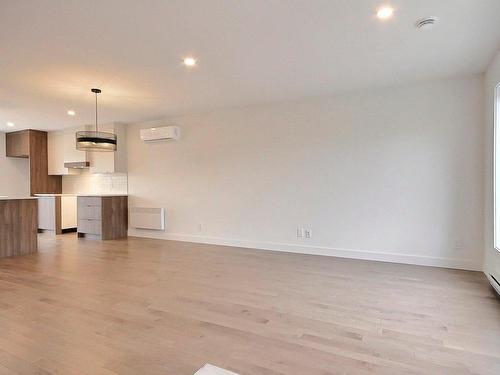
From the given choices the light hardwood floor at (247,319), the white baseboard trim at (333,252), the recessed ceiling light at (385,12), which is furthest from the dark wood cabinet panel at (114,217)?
the recessed ceiling light at (385,12)

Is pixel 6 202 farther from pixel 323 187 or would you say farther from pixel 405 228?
pixel 405 228

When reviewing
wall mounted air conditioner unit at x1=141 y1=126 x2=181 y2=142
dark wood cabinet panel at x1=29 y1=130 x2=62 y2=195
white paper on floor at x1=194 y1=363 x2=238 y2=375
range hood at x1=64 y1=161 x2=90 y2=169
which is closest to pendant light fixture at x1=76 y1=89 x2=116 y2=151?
wall mounted air conditioner unit at x1=141 y1=126 x2=181 y2=142

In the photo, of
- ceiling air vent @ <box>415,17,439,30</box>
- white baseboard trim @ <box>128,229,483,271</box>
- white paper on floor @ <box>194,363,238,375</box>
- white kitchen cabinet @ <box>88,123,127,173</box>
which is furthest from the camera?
white kitchen cabinet @ <box>88,123,127,173</box>

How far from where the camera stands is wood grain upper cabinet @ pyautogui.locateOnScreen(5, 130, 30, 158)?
7.39 m

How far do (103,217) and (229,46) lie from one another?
4772 millimetres

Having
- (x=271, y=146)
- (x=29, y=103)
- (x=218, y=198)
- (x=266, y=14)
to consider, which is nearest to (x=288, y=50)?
(x=266, y=14)

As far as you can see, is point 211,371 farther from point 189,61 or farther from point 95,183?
point 95,183

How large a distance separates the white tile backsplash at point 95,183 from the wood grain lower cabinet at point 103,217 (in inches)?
15.8

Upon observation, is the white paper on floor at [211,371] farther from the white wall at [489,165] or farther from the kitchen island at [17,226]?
the kitchen island at [17,226]

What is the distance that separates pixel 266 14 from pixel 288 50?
2.33 ft

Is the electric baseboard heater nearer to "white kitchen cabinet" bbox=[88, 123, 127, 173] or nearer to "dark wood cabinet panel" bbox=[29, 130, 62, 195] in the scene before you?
"white kitchen cabinet" bbox=[88, 123, 127, 173]

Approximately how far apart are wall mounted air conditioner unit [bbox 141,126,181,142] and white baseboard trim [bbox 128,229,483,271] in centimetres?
195

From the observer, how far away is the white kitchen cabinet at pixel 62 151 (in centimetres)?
714

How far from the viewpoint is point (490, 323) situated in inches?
93.4
